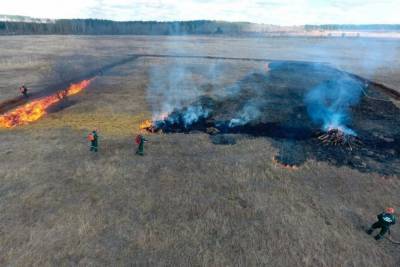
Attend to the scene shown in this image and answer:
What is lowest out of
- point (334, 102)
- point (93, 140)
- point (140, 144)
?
point (140, 144)

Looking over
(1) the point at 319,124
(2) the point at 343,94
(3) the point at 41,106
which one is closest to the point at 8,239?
(3) the point at 41,106

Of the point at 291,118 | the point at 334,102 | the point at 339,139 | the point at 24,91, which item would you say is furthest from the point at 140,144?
the point at 334,102

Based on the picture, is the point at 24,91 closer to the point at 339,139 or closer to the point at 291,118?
the point at 291,118

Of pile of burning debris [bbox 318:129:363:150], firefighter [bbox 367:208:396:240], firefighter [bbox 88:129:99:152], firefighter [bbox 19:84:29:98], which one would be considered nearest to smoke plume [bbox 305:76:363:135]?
pile of burning debris [bbox 318:129:363:150]

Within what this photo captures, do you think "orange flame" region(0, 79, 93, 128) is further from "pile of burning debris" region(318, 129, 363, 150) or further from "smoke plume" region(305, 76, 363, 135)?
"smoke plume" region(305, 76, 363, 135)

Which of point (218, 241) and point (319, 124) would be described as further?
point (319, 124)

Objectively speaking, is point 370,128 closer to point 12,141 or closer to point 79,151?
point 79,151

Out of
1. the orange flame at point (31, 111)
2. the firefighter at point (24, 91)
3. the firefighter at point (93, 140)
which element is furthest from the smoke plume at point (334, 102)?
the firefighter at point (24, 91)

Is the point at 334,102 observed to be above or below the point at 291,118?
above

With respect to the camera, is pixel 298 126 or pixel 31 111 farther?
pixel 31 111
